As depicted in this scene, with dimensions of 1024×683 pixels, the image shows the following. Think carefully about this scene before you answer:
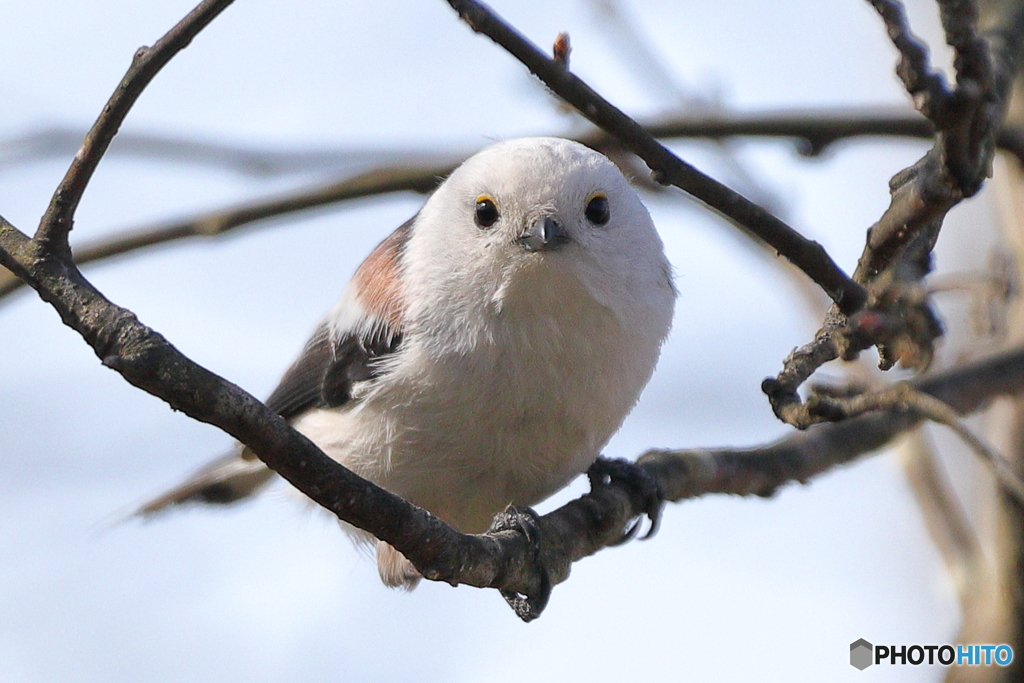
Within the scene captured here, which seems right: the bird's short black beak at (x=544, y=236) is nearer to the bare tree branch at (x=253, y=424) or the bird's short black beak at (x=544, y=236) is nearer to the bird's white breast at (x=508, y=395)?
the bird's white breast at (x=508, y=395)

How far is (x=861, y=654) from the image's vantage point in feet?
13.5

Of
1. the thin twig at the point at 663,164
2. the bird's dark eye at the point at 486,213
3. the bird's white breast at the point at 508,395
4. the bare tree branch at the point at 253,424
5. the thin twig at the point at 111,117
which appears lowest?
the bare tree branch at the point at 253,424

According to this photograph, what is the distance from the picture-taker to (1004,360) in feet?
13.4

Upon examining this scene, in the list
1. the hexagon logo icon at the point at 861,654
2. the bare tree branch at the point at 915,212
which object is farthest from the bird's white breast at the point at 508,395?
the hexagon logo icon at the point at 861,654

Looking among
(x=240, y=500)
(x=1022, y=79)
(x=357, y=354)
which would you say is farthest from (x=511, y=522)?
(x=1022, y=79)

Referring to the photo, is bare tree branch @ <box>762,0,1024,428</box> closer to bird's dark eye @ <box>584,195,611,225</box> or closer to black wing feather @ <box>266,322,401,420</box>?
bird's dark eye @ <box>584,195,611,225</box>

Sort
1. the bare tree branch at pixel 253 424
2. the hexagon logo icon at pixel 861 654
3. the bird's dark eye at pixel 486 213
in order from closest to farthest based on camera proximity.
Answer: the bare tree branch at pixel 253 424
the bird's dark eye at pixel 486 213
the hexagon logo icon at pixel 861 654

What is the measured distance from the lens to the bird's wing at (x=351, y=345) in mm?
3831

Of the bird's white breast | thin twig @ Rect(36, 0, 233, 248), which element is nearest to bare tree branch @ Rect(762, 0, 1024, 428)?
the bird's white breast

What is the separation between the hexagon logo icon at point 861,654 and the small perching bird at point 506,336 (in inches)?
53.1

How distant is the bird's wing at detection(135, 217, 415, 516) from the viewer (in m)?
3.83

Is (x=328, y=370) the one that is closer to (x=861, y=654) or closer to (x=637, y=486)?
(x=637, y=486)

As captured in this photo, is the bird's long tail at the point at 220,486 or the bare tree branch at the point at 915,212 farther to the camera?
the bird's long tail at the point at 220,486

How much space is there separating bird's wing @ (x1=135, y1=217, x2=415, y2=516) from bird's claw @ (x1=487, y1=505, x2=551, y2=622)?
2.86ft
